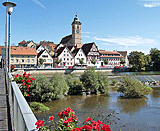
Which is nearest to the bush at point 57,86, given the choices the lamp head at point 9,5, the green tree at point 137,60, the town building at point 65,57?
the lamp head at point 9,5

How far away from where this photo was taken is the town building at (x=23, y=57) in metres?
69.6

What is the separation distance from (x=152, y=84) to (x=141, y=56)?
4361 centimetres

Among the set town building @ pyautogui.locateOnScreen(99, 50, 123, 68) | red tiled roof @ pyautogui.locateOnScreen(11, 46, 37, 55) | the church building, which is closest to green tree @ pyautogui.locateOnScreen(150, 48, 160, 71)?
town building @ pyautogui.locateOnScreen(99, 50, 123, 68)

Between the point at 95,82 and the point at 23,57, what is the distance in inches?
1856

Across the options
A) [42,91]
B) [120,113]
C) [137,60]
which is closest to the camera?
[120,113]

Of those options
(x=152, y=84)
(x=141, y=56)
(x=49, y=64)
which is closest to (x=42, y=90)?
(x=152, y=84)

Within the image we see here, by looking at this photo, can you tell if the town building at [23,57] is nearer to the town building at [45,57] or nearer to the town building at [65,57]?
the town building at [45,57]

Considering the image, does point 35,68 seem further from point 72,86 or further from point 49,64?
point 72,86

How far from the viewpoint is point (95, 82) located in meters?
29.8

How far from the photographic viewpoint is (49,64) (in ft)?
247

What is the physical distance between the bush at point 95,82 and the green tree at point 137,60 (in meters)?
53.3

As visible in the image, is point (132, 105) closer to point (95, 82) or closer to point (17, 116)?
point (95, 82)

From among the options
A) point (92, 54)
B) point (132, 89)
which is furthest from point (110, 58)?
point (132, 89)

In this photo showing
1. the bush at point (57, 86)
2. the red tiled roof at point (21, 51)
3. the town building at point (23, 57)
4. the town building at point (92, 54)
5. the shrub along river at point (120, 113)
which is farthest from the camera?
the town building at point (92, 54)
